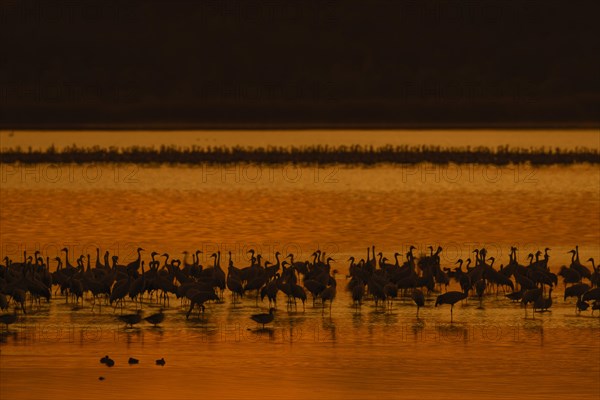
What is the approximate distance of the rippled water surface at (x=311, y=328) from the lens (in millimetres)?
15773

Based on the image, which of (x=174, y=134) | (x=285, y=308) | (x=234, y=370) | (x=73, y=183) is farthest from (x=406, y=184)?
(x=174, y=134)

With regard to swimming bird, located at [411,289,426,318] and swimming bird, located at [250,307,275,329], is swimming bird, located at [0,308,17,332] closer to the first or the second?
swimming bird, located at [250,307,275,329]

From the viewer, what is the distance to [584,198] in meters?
41.3

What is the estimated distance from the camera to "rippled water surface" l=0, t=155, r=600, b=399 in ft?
51.8

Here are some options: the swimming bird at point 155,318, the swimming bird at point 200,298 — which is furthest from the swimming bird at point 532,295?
the swimming bird at point 155,318

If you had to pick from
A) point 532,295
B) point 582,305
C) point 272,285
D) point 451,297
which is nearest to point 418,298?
point 451,297

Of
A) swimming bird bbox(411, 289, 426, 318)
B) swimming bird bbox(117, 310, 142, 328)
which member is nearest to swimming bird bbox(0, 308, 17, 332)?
swimming bird bbox(117, 310, 142, 328)

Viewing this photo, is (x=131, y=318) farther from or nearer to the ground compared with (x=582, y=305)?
nearer to the ground

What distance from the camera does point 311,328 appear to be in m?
19.0

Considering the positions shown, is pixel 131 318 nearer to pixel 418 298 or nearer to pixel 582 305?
pixel 418 298

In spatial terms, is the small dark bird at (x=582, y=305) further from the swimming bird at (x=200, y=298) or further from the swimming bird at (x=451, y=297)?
the swimming bird at (x=200, y=298)

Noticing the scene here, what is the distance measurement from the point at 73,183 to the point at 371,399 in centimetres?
3418
